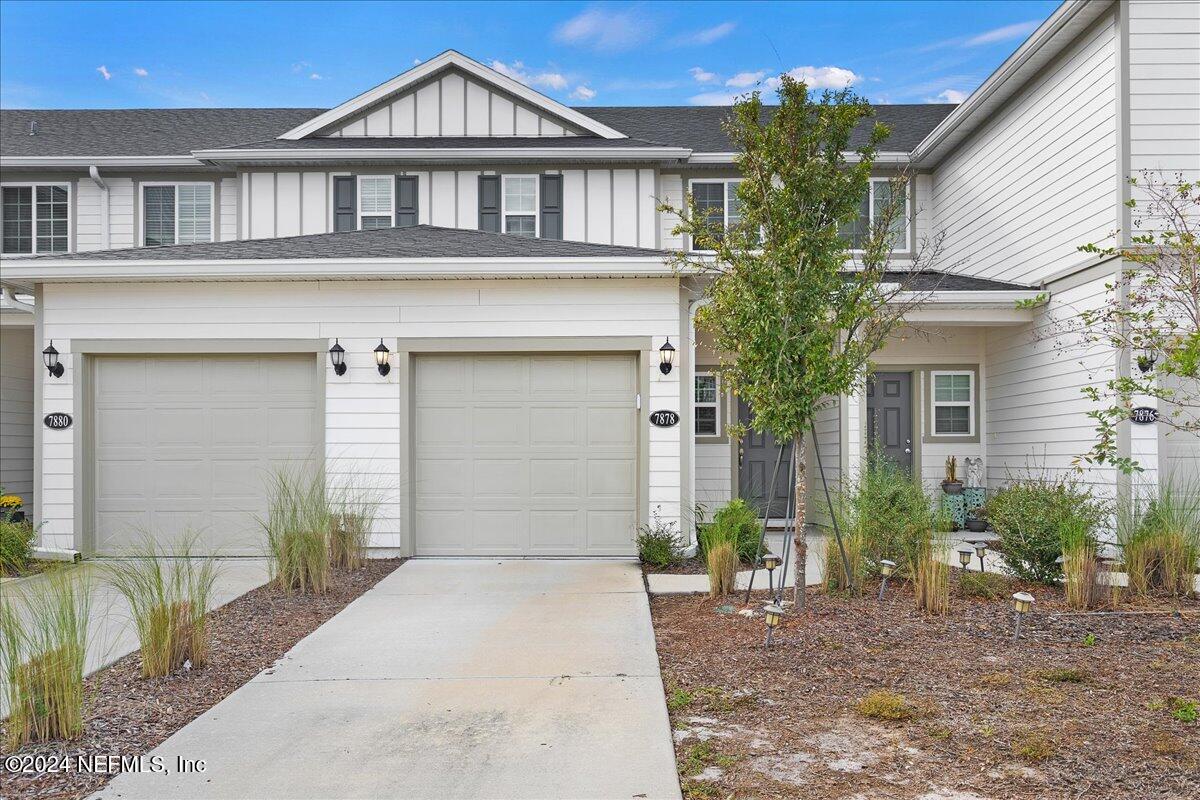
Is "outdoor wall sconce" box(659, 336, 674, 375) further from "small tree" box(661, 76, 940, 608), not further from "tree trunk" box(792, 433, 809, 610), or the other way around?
"tree trunk" box(792, 433, 809, 610)

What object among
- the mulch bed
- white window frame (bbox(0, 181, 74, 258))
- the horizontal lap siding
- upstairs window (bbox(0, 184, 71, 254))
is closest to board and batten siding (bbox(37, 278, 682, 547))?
the mulch bed

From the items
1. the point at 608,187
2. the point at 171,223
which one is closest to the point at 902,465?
the point at 608,187

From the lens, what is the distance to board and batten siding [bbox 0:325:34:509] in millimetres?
11289

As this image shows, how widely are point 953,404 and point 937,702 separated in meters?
8.10

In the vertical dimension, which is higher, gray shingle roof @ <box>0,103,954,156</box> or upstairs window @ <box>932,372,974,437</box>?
gray shingle roof @ <box>0,103,954,156</box>

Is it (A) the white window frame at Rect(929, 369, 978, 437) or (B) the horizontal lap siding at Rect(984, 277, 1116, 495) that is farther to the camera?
(A) the white window frame at Rect(929, 369, 978, 437)

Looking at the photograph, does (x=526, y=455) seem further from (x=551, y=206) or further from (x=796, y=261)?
(x=551, y=206)

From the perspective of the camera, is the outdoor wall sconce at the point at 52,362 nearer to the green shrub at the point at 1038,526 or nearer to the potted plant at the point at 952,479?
the green shrub at the point at 1038,526

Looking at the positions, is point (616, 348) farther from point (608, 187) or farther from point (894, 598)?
point (608, 187)

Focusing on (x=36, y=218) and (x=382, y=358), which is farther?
(x=36, y=218)

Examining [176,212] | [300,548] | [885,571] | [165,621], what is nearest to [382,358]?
[300,548]

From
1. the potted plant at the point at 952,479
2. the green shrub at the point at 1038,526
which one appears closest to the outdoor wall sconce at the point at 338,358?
the green shrub at the point at 1038,526

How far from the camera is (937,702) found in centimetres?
419

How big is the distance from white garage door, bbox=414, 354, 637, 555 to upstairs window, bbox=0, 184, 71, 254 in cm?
860
